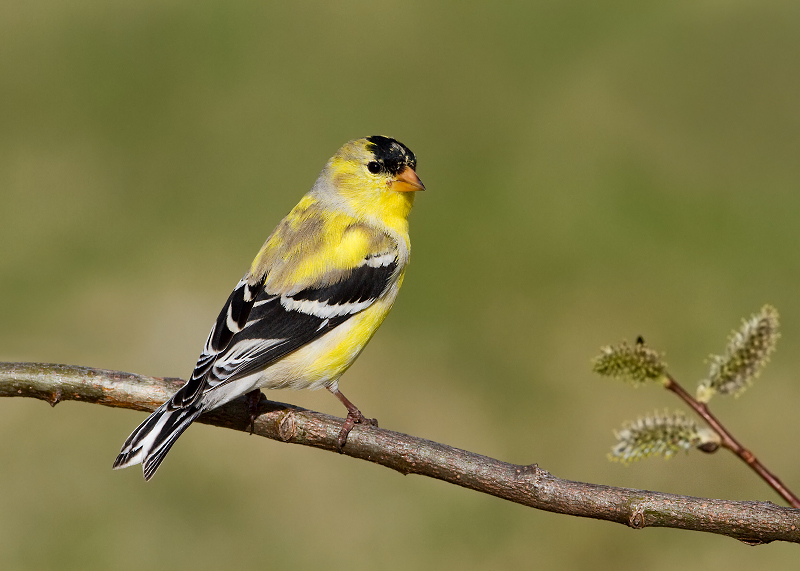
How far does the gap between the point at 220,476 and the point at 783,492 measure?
402cm

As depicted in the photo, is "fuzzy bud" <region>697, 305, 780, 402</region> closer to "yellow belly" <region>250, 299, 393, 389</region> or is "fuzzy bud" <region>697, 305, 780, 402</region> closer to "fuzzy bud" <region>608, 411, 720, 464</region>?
"fuzzy bud" <region>608, 411, 720, 464</region>

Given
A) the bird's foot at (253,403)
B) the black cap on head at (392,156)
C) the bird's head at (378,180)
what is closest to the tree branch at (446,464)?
A: the bird's foot at (253,403)

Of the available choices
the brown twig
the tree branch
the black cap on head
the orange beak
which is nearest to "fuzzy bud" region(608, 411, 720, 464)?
the brown twig

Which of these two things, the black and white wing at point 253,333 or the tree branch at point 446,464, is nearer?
the tree branch at point 446,464

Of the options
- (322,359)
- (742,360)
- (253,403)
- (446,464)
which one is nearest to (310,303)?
(322,359)

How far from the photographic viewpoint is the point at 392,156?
334 cm

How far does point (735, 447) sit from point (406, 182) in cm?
189

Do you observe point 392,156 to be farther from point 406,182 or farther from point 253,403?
point 253,403

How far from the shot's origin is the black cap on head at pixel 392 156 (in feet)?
11.0

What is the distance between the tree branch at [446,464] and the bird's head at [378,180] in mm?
953

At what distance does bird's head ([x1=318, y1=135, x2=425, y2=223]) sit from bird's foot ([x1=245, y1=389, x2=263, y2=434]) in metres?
0.85

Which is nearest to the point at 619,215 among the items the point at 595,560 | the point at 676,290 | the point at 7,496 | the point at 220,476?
the point at 676,290

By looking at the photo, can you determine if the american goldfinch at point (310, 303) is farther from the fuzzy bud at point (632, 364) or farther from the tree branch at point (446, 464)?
the fuzzy bud at point (632, 364)

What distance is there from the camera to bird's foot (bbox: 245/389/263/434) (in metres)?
2.68
